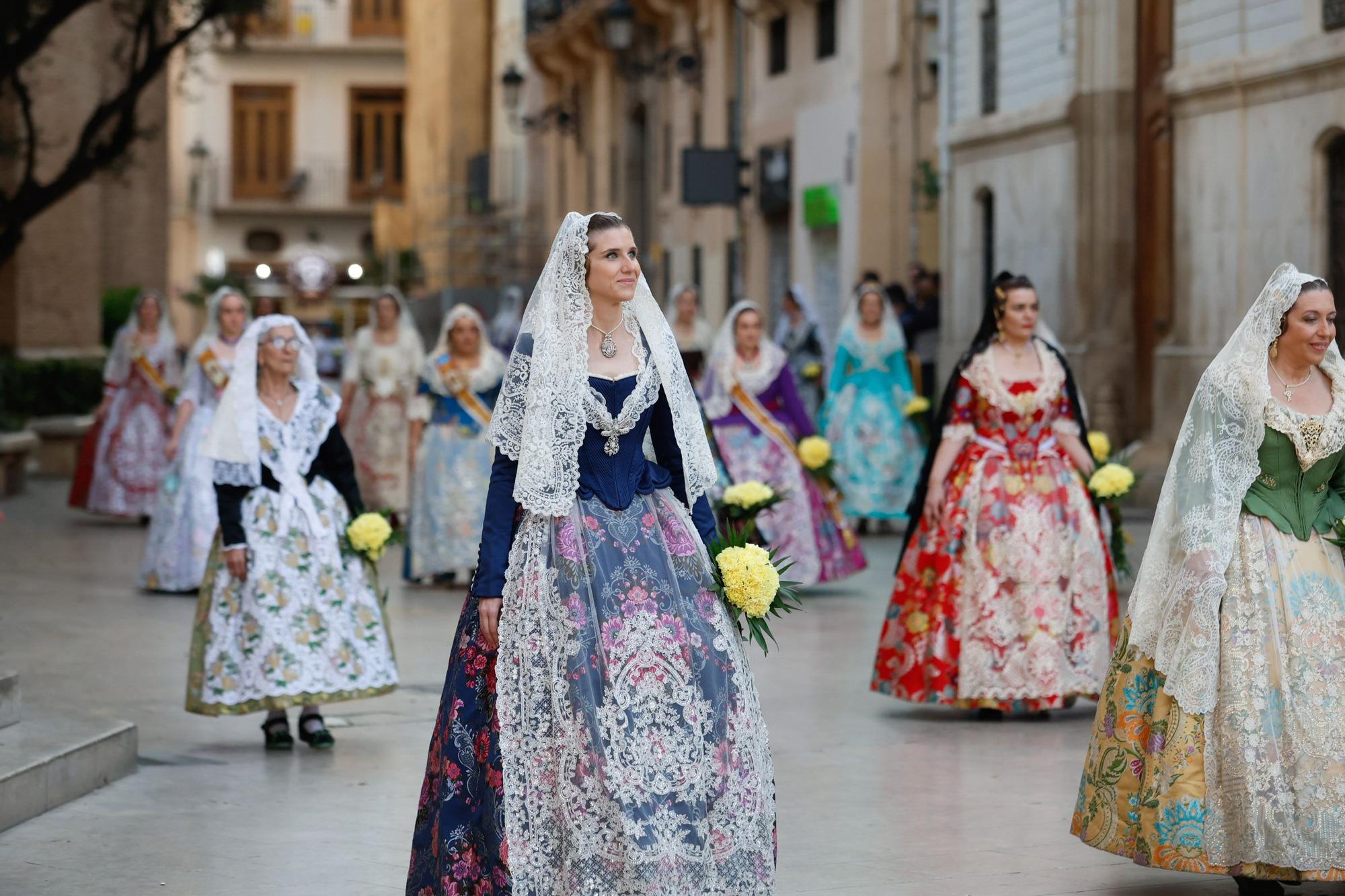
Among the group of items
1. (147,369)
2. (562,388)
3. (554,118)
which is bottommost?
(562,388)

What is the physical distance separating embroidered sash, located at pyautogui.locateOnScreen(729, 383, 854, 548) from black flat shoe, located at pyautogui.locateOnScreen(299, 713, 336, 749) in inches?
223

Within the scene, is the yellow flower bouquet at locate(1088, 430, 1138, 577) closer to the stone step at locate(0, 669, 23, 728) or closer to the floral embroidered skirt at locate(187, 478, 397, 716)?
the floral embroidered skirt at locate(187, 478, 397, 716)

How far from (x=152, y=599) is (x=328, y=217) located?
1854 inches

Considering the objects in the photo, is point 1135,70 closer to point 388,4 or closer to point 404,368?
point 404,368

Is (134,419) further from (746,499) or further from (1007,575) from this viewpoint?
(1007,575)

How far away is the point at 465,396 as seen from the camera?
14.7m

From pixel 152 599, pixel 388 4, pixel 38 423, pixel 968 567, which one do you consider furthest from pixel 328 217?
pixel 968 567

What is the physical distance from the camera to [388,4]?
60656mm

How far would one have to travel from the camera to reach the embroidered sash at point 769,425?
14.2 meters

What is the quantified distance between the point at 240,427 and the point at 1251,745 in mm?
4366

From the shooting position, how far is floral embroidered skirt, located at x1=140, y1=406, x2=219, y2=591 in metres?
14.4

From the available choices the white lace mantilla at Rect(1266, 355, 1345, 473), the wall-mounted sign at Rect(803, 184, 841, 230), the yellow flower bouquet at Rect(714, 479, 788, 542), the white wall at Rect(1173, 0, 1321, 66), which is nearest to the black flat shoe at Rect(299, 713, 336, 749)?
the yellow flower bouquet at Rect(714, 479, 788, 542)

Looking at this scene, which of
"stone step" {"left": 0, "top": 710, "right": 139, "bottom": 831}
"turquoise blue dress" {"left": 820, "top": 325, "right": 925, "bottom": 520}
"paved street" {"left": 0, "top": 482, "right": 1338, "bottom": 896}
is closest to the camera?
"paved street" {"left": 0, "top": 482, "right": 1338, "bottom": 896}

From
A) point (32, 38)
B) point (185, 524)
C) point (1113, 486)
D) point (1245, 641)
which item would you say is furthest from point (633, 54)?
point (1245, 641)
